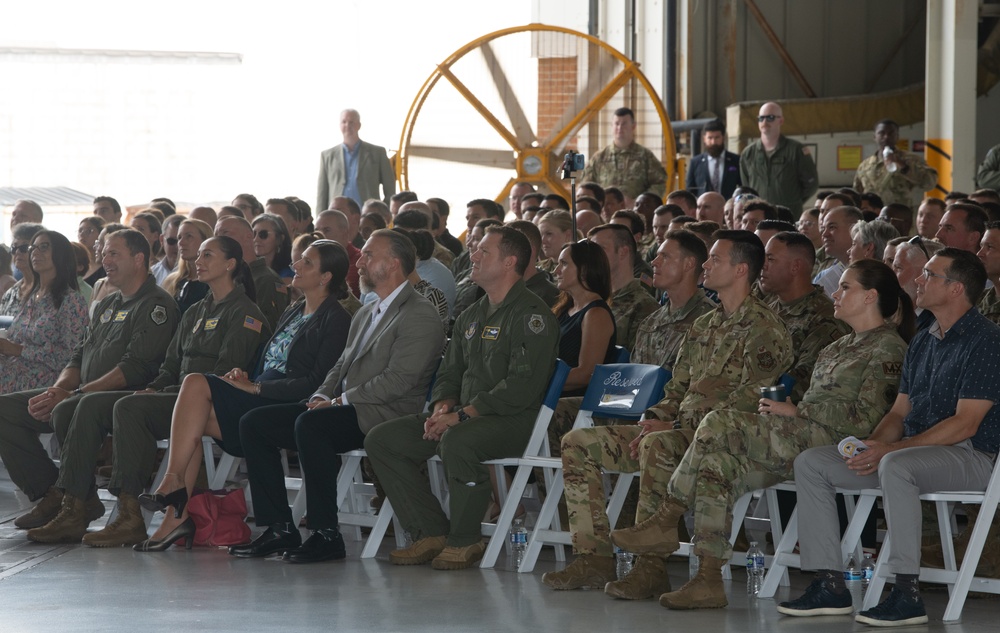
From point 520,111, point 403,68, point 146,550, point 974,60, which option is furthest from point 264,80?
point 146,550

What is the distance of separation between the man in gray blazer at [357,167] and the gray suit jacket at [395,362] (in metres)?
5.16

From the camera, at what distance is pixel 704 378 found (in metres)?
4.85

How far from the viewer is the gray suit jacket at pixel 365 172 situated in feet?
35.6

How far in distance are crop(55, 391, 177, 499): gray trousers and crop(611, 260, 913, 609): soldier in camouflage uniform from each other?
7.87 feet

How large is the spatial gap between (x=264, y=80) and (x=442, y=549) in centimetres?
1514

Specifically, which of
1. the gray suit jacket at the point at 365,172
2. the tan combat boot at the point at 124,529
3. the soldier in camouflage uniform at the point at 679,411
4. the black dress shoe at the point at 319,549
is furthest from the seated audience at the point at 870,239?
the gray suit jacket at the point at 365,172

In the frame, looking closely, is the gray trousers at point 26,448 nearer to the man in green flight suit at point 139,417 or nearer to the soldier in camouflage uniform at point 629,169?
the man in green flight suit at point 139,417

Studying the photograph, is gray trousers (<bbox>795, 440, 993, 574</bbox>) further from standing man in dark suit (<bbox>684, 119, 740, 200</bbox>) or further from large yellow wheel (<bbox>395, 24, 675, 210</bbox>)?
large yellow wheel (<bbox>395, 24, 675, 210</bbox>)

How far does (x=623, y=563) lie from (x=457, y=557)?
688 mm

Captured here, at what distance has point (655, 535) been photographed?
4.54 metres

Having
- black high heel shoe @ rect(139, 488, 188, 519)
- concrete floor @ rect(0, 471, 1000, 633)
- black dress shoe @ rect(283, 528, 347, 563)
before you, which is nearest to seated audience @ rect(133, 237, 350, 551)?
black high heel shoe @ rect(139, 488, 188, 519)

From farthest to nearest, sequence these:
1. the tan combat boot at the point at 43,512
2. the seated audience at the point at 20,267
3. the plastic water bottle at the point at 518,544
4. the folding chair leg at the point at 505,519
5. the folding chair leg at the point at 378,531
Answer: the seated audience at the point at 20,267 → the tan combat boot at the point at 43,512 → the folding chair leg at the point at 378,531 → the plastic water bottle at the point at 518,544 → the folding chair leg at the point at 505,519

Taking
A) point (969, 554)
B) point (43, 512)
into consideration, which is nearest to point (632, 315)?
point (969, 554)

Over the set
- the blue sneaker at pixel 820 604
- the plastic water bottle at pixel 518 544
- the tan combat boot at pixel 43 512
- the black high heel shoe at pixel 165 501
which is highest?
the black high heel shoe at pixel 165 501
